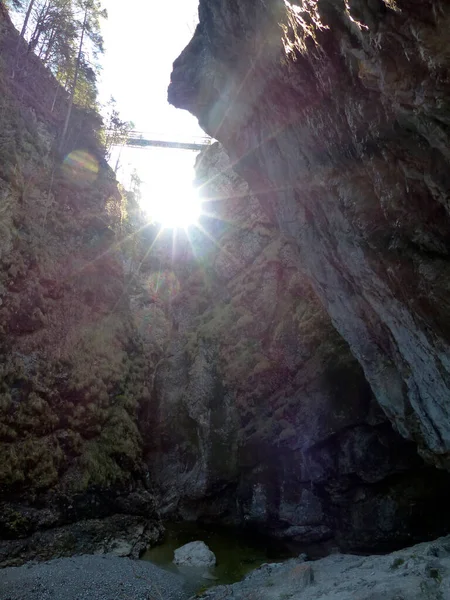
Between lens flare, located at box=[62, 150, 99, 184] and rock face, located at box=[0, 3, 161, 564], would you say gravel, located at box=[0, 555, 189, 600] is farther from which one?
lens flare, located at box=[62, 150, 99, 184]

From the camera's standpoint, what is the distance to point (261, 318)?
26.0 metres

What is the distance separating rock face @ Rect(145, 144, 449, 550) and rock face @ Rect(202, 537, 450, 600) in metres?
3.51

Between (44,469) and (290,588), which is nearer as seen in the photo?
(290,588)

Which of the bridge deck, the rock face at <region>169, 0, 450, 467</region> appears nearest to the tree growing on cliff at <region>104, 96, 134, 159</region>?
the bridge deck

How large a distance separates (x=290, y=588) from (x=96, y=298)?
21117 mm

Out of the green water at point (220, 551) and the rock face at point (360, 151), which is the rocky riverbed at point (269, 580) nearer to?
the green water at point (220, 551)

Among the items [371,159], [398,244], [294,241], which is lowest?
[398,244]

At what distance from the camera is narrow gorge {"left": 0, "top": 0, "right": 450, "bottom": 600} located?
26.9 feet

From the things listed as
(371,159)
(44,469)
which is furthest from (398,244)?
(44,469)

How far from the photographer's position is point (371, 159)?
862 centimetres

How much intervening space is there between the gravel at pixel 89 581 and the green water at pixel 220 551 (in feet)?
3.88

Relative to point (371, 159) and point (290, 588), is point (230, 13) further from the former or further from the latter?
point (290, 588)

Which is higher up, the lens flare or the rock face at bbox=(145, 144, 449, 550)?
the lens flare

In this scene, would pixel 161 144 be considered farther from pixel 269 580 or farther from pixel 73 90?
pixel 269 580
